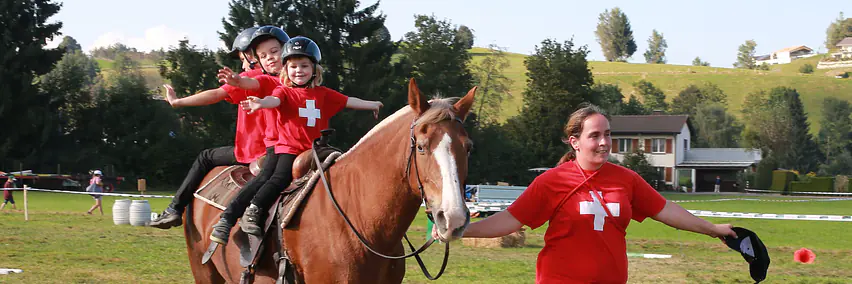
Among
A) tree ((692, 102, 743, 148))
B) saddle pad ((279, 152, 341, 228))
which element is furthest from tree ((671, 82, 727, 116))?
saddle pad ((279, 152, 341, 228))

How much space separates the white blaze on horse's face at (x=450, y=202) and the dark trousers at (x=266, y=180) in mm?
1648

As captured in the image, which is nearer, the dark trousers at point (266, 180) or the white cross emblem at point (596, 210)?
the white cross emblem at point (596, 210)

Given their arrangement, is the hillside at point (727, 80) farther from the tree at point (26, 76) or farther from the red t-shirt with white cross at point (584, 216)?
the red t-shirt with white cross at point (584, 216)

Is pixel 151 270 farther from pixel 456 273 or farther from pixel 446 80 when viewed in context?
pixel 446 80

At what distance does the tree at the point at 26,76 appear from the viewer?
50594mm

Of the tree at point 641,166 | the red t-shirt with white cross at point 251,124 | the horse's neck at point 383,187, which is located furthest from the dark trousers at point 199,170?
the tree at point 641,166

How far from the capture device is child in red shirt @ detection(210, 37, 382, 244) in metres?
5.50

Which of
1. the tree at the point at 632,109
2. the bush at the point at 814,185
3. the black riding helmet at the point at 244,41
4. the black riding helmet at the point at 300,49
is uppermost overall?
the tree at the point at 632,109

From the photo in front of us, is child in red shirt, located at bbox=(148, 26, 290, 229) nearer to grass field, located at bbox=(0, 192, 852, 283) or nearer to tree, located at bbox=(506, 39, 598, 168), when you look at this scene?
grass field, located at bbox=(0, 192, 852, 283)

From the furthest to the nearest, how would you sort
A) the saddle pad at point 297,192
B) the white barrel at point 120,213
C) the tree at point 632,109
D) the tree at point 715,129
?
the tree at point 715,129 < the tree at point 632,109 < the white barrel at point 120,213 < the saddle pad at point 297,192

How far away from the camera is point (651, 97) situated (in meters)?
136

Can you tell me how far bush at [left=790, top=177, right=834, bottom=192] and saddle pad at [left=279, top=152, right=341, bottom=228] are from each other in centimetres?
7212

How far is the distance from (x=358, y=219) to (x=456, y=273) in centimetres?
814

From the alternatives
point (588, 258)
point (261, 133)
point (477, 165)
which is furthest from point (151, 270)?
point (477, 165)
